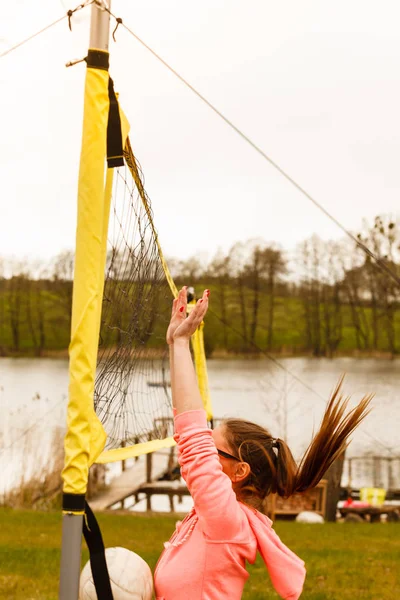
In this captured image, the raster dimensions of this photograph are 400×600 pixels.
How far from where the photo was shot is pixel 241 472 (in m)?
2.60

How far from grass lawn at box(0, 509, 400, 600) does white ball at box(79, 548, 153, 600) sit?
13.3 feet

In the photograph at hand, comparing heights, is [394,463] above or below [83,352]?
below

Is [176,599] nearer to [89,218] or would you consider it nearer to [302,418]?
[89,218]

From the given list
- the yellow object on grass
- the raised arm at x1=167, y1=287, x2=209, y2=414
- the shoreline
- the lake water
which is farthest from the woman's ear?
the shoreline

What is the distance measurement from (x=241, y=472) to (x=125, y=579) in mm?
724

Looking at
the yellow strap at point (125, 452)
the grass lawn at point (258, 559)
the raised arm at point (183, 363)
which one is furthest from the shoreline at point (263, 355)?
the raised arm at point (183, 363)

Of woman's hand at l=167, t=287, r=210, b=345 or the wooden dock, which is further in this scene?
the wooden dock

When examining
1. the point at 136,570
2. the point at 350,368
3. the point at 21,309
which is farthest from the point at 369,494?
the point at 136,570

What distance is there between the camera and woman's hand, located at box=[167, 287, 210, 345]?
2410 mm

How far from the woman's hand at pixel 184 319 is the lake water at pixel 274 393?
16627 millimetres

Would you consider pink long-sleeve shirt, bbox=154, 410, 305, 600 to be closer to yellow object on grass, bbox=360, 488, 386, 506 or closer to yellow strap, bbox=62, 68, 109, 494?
yellow strap, bbox=62, 68, 109, 494

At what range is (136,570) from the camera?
3.04 metres

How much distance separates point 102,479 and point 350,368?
11983 mm

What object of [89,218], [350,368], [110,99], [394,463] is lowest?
[394,463]
